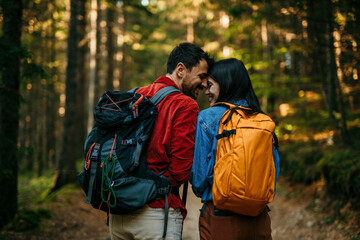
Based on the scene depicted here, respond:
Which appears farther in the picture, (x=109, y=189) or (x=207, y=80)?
(x=207, y=80)

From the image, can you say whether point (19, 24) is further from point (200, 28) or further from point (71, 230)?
point (200, 28)

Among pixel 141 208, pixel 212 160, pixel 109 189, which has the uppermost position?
pixel 212 160

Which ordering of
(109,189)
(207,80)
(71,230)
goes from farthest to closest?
(71,230)
(207,80)
(109,189)

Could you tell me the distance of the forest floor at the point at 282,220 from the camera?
16.7 feet

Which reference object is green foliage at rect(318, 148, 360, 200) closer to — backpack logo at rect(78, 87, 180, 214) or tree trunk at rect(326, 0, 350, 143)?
tree trunk at rect(326, 0, 350, 143)

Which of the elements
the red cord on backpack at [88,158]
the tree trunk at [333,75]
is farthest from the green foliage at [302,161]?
the red cord on backpack at [88,158]

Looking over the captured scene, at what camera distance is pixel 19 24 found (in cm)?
530

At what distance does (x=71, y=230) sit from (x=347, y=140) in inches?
261

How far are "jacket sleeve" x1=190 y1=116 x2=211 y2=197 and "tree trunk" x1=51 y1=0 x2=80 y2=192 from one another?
7.98 metres

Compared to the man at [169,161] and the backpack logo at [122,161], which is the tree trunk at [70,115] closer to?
the backpack logo at [122,161]

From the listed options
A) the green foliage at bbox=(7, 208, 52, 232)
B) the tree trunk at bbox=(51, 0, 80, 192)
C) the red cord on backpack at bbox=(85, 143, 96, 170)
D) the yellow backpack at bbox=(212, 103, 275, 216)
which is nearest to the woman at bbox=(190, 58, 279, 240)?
the yellow backpack at bbox=(212, 103, 275, 216)

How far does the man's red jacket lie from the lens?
91.6 inches

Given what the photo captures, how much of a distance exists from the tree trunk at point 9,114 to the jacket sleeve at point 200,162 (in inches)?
156

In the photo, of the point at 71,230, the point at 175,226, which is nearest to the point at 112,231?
the point at 175,226
